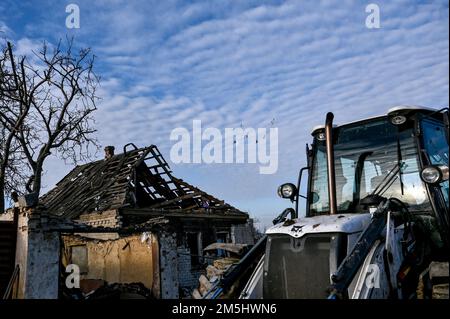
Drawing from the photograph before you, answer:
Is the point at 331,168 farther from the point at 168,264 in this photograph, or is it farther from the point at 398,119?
the point at 168,264

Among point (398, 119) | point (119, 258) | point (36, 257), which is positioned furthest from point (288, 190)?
point (119, 258)

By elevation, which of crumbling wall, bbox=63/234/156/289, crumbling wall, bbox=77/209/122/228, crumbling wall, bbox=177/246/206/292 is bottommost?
crumbling wall, bbox=177/246/206/292

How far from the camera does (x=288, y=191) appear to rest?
231 inches

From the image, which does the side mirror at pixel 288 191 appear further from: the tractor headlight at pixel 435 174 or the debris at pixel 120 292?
the debris at pixel 120 292

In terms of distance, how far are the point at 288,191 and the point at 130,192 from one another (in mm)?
12799

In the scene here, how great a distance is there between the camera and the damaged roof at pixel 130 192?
18.0 meters

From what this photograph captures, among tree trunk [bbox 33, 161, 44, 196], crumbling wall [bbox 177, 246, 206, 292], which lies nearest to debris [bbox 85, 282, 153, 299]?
crumbling wall [bbox 177, 246, 206, 292]

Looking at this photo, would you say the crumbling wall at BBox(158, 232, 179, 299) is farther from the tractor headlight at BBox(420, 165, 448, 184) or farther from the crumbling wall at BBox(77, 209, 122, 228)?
the tractor headlight at BBox(420, 165, 448, 184)

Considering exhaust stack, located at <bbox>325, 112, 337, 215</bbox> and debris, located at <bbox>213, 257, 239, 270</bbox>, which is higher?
exhaust stack, located at <bbox>325, 112, 337, 215</bbox>

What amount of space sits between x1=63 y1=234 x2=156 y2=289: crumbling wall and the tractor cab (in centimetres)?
754

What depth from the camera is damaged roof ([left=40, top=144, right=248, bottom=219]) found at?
1803 cm
